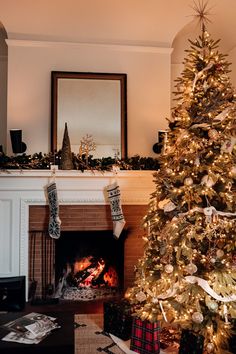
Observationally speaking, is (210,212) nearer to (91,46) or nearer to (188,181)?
(188,181)

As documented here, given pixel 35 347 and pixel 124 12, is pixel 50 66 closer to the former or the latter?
pixel 124 12

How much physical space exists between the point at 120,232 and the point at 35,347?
172 cm

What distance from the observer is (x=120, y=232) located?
140 inches

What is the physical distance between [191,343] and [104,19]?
3226mm

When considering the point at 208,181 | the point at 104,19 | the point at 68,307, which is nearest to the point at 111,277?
the point at 68,307

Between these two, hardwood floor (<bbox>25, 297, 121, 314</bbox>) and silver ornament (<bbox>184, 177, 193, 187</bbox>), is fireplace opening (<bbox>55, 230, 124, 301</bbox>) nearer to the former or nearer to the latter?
hardwood floor (<bbox>25, 297, 121, 314</bbox>)

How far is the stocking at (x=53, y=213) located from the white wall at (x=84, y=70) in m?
0.53

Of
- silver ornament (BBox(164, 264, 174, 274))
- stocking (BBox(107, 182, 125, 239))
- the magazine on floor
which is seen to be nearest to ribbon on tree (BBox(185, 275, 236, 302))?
silver ornament (BBox(164, 264, 174, 274))

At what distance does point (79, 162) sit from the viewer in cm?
352

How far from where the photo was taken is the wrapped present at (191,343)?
7.39ft

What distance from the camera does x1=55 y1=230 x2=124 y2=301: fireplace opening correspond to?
3867 mm

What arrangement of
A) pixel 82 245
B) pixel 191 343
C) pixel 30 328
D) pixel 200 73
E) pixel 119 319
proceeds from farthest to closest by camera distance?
1. pixel 82 245
2. pixel 119 319
3. pixel 200 73
4. pixel 191 343
5. pixel 30 328

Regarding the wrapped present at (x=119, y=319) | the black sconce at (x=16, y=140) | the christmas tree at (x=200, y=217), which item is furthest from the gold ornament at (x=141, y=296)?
the black sconce at (x=16, y=140)

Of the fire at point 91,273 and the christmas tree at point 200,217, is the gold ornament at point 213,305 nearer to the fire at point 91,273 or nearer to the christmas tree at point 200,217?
the christmas tree at point 200,217
